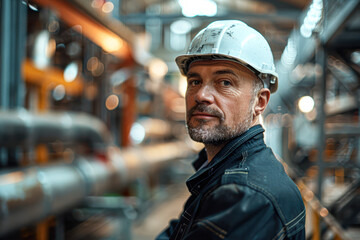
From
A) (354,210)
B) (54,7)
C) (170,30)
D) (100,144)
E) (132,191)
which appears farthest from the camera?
(170,30)

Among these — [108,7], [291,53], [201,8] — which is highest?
[108,7]

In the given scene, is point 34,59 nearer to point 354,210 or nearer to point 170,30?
point 354,210

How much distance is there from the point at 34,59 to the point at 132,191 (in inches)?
192

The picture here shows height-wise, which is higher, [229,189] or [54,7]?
A: [54,7]

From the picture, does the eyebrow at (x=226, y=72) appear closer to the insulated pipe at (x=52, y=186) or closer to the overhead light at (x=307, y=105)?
the insulated pipe at (x=52, y=186)

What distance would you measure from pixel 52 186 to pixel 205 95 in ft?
8.47

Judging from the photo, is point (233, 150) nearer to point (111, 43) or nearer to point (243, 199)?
point (243, 199)

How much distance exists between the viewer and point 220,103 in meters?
1.71

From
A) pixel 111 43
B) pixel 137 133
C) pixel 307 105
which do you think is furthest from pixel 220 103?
pixel 307 105

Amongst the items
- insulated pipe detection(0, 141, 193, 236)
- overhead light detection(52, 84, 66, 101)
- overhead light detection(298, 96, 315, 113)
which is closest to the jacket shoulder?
insulated pipe detection(0, 141, 193, 236)

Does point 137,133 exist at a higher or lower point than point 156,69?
lower

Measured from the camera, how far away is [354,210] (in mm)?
6398

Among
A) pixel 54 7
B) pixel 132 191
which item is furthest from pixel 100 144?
pixel 132 191

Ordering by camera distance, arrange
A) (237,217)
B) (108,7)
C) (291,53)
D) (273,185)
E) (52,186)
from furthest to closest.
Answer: (291,53)
(108,7)
(52,186)
(273,185)
(237,217)
